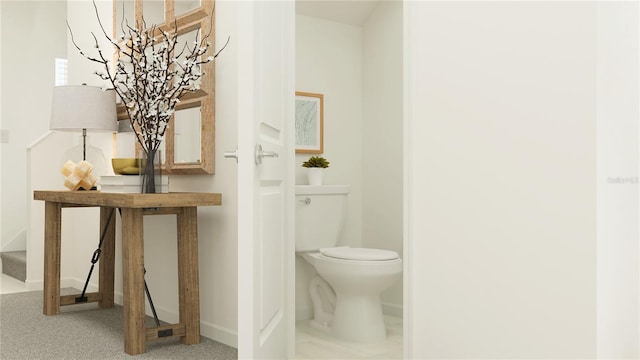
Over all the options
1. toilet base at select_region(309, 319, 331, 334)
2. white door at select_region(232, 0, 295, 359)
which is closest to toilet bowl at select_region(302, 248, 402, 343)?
toilet base at select_region(309, 319, 331, 334)

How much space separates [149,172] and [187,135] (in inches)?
12.4

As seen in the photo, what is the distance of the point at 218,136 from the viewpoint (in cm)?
284

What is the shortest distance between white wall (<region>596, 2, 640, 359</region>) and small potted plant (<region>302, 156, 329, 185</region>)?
206 cm

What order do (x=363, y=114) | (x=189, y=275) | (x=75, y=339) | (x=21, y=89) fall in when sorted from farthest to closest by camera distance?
(x=21, y=89), (x=363, y=114), (x=75, y=339), (x=189, y=275)

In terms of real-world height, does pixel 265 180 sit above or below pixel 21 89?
below

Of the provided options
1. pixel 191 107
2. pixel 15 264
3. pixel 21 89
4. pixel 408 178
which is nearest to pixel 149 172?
pixel 191 107

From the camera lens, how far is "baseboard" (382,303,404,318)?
3.35 m

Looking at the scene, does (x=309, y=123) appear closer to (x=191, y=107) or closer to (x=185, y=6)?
(x=191, y=107)

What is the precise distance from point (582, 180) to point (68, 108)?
116 inches

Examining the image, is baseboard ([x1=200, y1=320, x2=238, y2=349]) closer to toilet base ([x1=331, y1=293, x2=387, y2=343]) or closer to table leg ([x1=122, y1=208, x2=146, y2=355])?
table leg ([x1=122, y1=208, x2=146, y2=355])

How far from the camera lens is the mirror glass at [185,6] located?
9.74 ft

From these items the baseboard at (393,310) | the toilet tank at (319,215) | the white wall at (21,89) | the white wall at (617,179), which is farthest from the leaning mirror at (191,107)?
the white wall at (21,89)

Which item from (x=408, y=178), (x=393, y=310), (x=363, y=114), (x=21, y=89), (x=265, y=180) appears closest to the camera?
(x=408, y=178)

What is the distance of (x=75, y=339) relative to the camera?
111 inches
